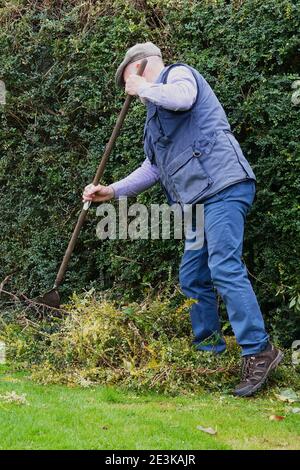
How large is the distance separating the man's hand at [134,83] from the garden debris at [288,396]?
7.32ft

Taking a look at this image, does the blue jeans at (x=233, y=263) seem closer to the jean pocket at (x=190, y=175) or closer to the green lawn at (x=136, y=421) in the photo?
the jean pocket at (x=190, y=175)

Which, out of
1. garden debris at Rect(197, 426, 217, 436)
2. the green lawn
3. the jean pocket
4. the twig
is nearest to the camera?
the green lawn

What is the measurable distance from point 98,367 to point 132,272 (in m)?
1.41

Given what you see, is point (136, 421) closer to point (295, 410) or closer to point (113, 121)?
point (295, 410)

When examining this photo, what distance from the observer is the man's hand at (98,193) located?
584 centimetres

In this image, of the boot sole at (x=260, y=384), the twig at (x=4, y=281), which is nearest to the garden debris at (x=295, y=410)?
the boot sole at (x=260, y=384)

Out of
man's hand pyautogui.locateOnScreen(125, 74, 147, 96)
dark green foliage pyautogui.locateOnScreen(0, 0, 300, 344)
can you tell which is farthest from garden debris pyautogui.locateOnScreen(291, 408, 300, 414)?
man's hand pyautogui.locateOnScreen(125, 74, 147, 96)

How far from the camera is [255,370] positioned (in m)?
5.07

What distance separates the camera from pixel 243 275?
16.7ft

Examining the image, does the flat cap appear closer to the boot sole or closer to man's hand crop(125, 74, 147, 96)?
man's hand crop(125, 74, 147, 96)

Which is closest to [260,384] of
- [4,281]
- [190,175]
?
[190,175]

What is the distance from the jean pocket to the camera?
525 centimetres

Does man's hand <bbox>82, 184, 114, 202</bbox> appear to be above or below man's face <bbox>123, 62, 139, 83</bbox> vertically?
below

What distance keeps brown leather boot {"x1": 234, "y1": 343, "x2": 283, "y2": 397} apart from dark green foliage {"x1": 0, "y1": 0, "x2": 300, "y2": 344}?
0.87 meters
